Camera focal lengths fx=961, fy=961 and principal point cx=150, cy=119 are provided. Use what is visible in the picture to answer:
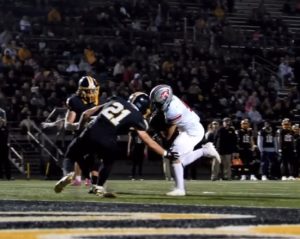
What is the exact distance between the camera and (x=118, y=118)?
11.3 metres

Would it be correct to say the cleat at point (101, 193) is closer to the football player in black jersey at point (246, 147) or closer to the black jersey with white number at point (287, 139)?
the football player in black jersey at point (246, 147)

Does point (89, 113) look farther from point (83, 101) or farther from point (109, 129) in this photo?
point (83, 101)

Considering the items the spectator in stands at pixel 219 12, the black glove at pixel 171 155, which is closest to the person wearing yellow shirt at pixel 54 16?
the spectator in stands at pixel 219 12

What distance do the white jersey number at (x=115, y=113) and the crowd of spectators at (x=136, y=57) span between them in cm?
1535

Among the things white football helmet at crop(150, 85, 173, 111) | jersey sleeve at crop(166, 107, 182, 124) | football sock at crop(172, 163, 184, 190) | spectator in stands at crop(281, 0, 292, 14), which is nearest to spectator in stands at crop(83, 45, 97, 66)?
spectator in stands at crop(281, 0, 292, 14)

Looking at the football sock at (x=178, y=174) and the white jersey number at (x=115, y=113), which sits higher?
the white jersey number at (x=115, y=113)

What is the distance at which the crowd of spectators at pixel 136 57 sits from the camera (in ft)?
90.6

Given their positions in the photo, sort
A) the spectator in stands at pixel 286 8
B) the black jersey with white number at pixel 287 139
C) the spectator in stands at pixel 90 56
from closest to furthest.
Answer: the black jersey with white number at pixel 287 139
the spectator in stands at pixel 90 56
the spectator in stands at pixel 286 8

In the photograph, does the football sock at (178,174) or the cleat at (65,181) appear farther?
the football sock at (178,174)

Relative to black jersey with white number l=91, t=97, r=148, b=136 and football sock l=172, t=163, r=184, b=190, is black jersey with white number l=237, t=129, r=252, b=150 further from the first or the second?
black jersey with white number l=91, t=97, r=148, b=136

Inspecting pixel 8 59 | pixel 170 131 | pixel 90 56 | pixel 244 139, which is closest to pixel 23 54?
pixel 8 59

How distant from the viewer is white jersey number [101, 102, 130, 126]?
11.3 meters

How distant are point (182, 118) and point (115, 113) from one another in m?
2.41

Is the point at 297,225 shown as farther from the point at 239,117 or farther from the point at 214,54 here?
the point at 214,54
